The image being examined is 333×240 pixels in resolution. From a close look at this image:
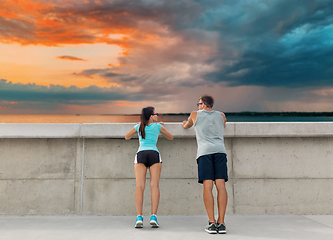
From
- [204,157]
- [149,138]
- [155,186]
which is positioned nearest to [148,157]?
[149,138]

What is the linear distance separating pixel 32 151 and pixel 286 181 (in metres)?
5.05

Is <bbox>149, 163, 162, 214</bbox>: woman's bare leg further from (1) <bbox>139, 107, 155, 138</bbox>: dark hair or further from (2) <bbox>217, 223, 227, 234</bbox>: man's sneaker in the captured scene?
(2) <bbox>217, 223, 227, 234</bbox>: man's sneaker

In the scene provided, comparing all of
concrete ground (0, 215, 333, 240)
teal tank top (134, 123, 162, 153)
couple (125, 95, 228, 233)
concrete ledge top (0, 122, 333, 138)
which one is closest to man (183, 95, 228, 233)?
couple (125, 95, 228, 233)

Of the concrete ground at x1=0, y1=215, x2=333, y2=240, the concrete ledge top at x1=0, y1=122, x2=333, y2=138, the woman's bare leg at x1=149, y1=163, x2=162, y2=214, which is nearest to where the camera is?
the concrete ground at x1=0, y1=215, x2=333, y2=240

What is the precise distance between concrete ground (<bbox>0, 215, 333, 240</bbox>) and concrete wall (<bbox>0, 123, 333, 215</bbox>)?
0.24 metres

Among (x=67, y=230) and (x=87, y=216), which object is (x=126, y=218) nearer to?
(x=87, y=216)

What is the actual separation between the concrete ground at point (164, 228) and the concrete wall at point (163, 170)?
0.80 feet

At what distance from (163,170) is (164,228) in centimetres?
124

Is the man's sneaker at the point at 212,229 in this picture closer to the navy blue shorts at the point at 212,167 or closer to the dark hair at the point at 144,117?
the navy blue shorts at the point at 212,167

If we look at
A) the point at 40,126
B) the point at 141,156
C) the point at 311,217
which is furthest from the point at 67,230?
the point at 311,217

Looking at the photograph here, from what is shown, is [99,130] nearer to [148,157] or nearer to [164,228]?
[148,157]

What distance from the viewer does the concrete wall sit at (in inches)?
205

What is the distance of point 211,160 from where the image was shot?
165 inches

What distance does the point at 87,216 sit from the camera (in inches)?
201
